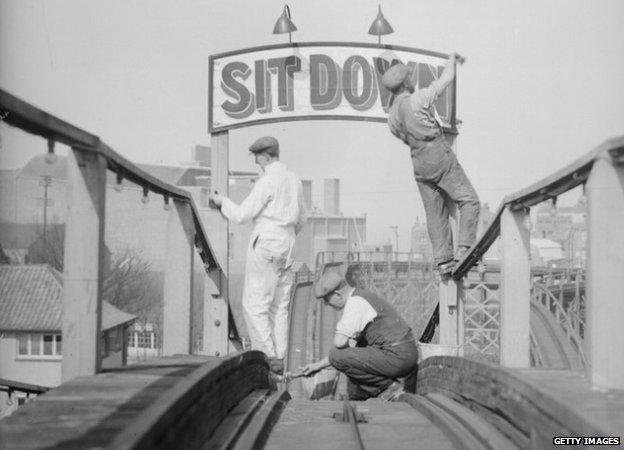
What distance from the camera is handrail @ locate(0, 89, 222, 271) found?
319cm

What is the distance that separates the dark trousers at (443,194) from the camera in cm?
838

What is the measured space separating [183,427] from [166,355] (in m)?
2.85

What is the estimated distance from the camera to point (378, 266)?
36.0m

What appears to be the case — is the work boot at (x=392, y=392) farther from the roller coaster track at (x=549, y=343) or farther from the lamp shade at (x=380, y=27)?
the roller coaster track at (x=549, y=343)

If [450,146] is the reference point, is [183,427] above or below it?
below

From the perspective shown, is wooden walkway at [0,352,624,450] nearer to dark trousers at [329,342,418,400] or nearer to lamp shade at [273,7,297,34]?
dark trousers at [329,342,418,400]

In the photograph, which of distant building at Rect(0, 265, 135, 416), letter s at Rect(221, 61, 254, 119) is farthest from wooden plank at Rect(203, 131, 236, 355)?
distant building at Rect(0, 265, 135, 416)

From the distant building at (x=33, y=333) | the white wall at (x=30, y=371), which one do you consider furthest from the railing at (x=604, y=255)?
the white wall at (x=30, y=371)

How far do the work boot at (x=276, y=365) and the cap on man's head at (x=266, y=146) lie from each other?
5.51 ft

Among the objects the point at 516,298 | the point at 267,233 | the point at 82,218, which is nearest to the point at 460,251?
the point at 267,233

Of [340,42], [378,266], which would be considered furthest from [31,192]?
[340,42]

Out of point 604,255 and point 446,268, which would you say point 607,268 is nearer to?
point 604,255

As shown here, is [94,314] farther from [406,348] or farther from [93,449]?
[406,348]

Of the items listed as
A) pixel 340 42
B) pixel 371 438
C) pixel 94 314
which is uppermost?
pixel 340 42
